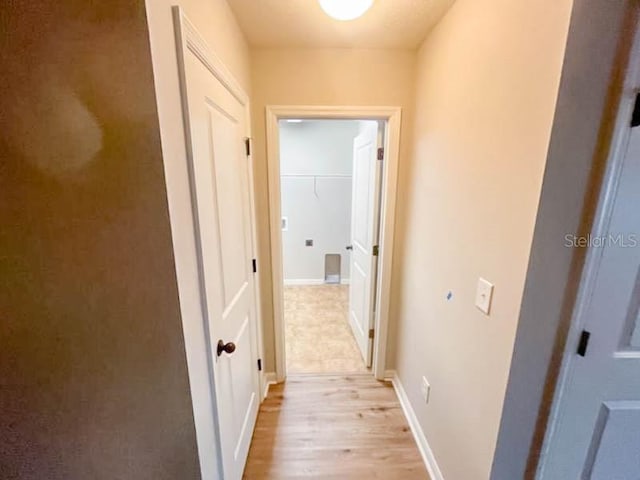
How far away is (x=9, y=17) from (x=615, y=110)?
3.75ft

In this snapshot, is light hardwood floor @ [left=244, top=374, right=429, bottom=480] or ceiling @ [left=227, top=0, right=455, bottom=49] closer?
ceiling @ [left=227, top=0, right=455, bottom=49]

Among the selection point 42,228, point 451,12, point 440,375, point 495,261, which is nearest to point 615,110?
point 495,261

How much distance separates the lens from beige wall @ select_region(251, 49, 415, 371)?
1.73 m

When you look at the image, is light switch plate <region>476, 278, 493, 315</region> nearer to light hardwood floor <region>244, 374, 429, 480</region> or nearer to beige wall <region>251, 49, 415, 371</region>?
light hardwood floor <region>244, 374, 429, 480</region>

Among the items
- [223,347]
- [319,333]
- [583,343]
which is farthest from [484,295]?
[319,333]

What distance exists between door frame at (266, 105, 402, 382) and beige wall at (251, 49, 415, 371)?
0.05 metres

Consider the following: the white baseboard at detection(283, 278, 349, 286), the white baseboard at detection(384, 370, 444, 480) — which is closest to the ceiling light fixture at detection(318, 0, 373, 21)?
the white baseboard at detection(384, 370, 444, 480)

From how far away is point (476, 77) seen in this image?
112 centimetres

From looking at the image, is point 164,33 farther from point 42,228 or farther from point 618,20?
point 618,20

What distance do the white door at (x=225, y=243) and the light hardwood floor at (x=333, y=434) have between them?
0.17m

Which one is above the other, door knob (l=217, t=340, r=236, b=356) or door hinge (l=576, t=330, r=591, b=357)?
door hinge (l=576, t=330, r=591, b=357)

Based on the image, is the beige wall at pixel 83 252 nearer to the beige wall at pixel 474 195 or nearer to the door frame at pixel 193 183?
the door frame at pixel 193 183

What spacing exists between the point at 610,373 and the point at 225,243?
1.38 meters

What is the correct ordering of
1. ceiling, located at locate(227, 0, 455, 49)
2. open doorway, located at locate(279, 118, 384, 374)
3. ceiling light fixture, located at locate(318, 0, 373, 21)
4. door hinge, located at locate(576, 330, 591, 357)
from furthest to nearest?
1. open doorway, located at locate(279, 118, 384, 374)
2. ceiling, located at locate(227, 0, 455, 49)
3. ceiling light fixture, located at locate(318, 0, 373, 21)
4. door hinge, located at locate(576, 330, 591, 357)
